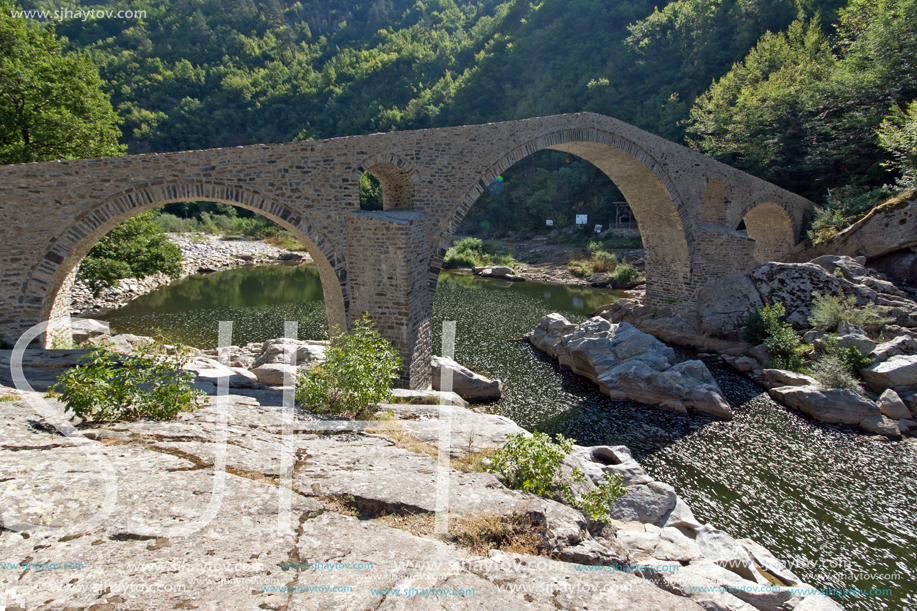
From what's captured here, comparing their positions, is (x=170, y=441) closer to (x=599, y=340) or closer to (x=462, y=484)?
(x=462, y=484)

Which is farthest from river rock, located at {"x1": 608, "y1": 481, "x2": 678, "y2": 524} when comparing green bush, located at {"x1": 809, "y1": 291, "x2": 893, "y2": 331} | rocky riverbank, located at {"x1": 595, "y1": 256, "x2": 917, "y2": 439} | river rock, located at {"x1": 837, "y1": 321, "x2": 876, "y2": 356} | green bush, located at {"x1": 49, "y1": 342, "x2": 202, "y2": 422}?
green bush, located at {"x1": 809, "y1": 291, "x2": 893, "y2": 331}

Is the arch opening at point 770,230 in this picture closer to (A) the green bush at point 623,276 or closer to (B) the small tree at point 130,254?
(A) the green bush at point 623,276

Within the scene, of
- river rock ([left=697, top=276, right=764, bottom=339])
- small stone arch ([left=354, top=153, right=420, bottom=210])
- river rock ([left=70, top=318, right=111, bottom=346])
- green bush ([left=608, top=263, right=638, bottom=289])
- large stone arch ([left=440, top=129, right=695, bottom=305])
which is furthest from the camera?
green bush ([left=608, top=263, right=638, bottom=289])

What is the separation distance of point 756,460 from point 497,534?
A: 6409mm

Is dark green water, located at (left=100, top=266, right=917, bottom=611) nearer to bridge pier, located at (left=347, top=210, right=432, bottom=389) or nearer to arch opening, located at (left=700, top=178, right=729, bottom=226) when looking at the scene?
bridge pier, located at (left=347, top=210, right=432, bottom=389)

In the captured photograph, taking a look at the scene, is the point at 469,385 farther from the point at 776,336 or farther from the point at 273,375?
the point at 776,336

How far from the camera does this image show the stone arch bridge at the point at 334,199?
6.71m

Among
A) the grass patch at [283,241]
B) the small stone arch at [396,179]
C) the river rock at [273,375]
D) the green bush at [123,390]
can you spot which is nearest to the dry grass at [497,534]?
the green bush at [123,390]

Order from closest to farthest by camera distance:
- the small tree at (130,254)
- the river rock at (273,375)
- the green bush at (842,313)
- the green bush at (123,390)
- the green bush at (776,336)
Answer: the green bush at (123,390) < the river rock at (273,375) < the green bush at (842,313) < the green bush at (776,336) < the small tree at (130,254)

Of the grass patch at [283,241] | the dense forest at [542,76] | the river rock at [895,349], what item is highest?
the dense forest at [542,76]

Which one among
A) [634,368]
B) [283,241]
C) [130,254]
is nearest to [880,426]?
[634,368]

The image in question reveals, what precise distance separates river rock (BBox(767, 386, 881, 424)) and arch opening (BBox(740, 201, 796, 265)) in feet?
31.5

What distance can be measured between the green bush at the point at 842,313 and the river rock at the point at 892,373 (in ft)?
4.35

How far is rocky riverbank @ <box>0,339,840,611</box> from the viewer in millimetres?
2234
